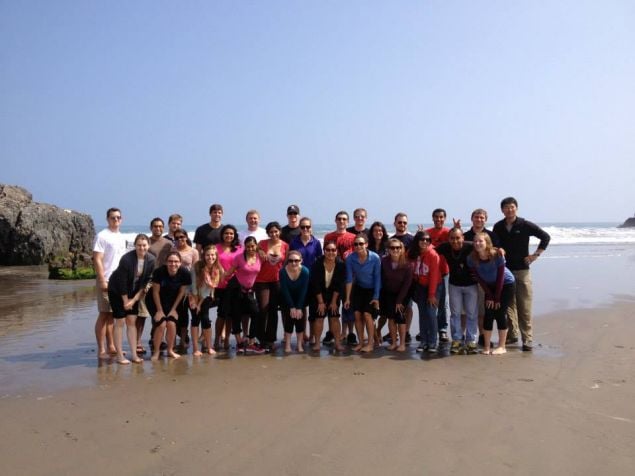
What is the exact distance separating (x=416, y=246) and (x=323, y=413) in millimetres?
2946

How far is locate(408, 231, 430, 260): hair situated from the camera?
6.52 meters

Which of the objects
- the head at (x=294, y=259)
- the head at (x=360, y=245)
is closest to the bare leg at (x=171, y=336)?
the head at (x=294, y=259)

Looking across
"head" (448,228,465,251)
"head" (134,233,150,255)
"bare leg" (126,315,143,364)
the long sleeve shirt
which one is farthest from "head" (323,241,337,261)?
"bare leg" (126,315,143,364)

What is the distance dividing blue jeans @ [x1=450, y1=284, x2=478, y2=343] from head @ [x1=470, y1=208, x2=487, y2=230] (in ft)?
2.69

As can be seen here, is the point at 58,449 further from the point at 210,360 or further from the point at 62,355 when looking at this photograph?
the point at 62,355

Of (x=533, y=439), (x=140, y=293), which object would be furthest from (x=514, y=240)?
(x=140, y=293)

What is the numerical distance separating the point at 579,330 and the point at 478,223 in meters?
2.36

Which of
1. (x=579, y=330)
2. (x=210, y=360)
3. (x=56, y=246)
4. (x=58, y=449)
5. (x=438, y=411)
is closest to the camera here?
(x=58, y=449)

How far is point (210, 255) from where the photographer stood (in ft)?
20.8

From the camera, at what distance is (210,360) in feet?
19.7

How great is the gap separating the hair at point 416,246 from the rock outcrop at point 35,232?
12.3 m

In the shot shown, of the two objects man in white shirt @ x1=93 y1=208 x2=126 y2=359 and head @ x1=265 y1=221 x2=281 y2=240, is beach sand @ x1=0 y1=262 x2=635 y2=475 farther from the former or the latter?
head @ x1=265 y1=221 x2=281 y2=240

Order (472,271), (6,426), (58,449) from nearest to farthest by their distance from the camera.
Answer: (58,449), (6,426), (472,271)

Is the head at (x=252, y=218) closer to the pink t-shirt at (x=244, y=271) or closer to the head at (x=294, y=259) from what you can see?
the pink t-shirt at (x=244, y=271)
